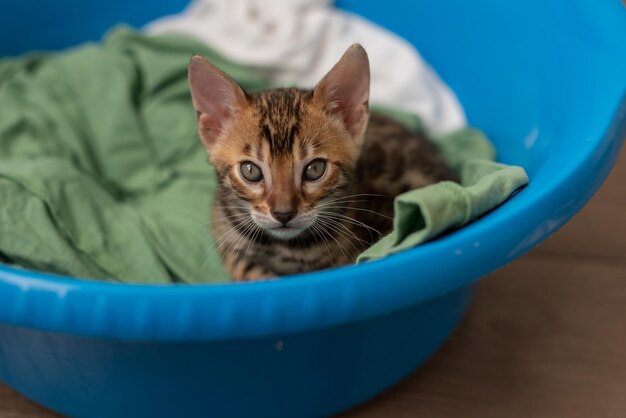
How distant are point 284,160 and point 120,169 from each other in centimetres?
92

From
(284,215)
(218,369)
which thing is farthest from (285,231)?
(218,369)

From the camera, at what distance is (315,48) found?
240cm

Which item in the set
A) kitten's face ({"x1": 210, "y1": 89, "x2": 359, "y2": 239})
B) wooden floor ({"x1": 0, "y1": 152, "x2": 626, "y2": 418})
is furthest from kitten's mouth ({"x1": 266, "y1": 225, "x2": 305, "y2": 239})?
wooden floor ({"x1": 0, "y1": 152, "x2": 626, "y2": 418})

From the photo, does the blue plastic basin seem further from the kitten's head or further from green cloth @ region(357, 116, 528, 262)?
the kitten's head

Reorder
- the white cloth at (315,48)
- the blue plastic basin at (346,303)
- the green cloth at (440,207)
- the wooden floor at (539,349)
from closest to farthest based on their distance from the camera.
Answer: the blue plastic basin at (346,303)
the green cloth at (440,207)
the wooden floor at (539,349)
the white cloth at (315,48)

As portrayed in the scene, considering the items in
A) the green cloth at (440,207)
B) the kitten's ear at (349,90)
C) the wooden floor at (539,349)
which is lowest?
the wooden floor at (539,349)

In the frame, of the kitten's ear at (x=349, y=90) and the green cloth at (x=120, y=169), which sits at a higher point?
the kitten's ear at (x=349, y=90)

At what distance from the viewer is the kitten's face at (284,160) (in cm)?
144

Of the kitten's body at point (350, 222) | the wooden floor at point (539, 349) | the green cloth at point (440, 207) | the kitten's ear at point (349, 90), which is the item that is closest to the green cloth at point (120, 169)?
the green cloth at point (440, 207)

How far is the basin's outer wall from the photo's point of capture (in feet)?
4.39

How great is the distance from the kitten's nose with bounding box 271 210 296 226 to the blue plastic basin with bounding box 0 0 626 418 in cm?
24

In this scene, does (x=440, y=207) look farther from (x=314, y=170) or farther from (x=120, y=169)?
(x=120, y=169)

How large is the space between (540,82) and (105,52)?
1.39 m

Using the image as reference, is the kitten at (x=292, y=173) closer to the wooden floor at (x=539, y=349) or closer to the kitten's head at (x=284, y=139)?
the kitten's head at (x=284, y=139)
